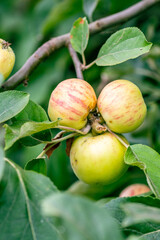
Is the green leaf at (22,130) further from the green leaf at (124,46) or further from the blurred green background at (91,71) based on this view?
the blurred green background at (91,71)

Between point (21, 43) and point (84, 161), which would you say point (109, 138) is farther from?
point (21, 43)

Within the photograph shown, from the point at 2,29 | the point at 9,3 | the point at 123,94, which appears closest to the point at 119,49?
the point at 123,94

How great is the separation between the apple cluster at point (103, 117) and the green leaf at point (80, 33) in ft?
0.59

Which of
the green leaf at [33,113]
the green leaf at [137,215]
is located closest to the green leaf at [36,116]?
the green leaf at [33,113]

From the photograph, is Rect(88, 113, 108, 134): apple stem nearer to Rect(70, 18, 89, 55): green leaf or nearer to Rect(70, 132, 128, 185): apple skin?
Rect(70, 132, 128, 185): apple skin

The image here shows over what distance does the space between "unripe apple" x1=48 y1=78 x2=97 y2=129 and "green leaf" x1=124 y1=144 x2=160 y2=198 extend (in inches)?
6.4

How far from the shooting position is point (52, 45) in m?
1.19

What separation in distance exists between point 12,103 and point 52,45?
42cm

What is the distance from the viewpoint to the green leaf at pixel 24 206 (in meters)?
0.69

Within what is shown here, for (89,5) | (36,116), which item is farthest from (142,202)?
(89,5)

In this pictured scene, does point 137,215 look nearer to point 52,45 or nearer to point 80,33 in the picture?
point 80,33

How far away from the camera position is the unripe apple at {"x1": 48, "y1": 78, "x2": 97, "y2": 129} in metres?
0.91

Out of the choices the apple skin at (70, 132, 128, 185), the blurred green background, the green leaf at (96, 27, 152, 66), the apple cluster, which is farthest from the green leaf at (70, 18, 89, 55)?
the blurred green background

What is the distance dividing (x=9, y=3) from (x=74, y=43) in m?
1.86
